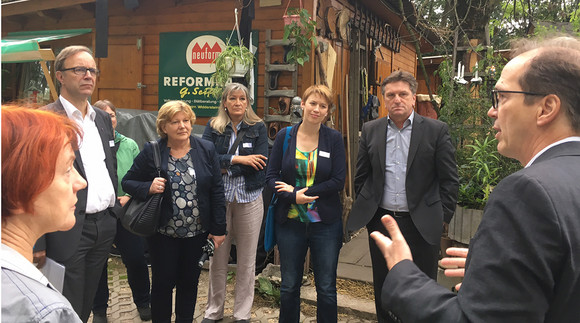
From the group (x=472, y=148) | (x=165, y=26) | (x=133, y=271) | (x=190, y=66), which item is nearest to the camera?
(x=133, y=271)

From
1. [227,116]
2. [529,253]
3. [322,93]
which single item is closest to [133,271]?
[227,116]

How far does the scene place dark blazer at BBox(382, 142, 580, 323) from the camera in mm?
1012

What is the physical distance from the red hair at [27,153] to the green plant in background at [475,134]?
3.58 metres

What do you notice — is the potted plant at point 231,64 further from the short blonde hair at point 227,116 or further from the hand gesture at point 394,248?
the hand gesture at point 394,248

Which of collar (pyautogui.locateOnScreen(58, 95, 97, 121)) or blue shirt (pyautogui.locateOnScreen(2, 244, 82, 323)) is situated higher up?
collar (pyautogui.locateOnScreen(58, 95, 97, 121))

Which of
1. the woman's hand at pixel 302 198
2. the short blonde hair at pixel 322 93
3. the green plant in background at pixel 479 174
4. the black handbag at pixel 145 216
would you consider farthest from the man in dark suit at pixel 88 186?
the green plant in background at pixel 479 174

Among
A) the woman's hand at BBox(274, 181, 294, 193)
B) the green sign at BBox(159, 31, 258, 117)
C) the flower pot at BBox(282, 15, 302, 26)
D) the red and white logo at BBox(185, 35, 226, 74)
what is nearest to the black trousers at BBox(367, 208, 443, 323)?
the woman's hand at BBox(274, 181, 294, 193)

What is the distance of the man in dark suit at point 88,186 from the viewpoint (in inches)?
106

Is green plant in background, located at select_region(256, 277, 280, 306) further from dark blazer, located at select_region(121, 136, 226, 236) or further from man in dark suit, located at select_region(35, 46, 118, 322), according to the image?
man in dark suit, located at select_region(35, 46, 118, 322)

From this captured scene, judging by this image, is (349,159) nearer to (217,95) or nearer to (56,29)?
(217,95)

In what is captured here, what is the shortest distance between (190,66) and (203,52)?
28 cm

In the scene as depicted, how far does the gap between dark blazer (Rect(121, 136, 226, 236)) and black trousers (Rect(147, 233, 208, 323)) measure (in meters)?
0.16

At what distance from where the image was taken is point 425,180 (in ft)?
10.5

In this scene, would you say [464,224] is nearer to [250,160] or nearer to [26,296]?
[250,160]
